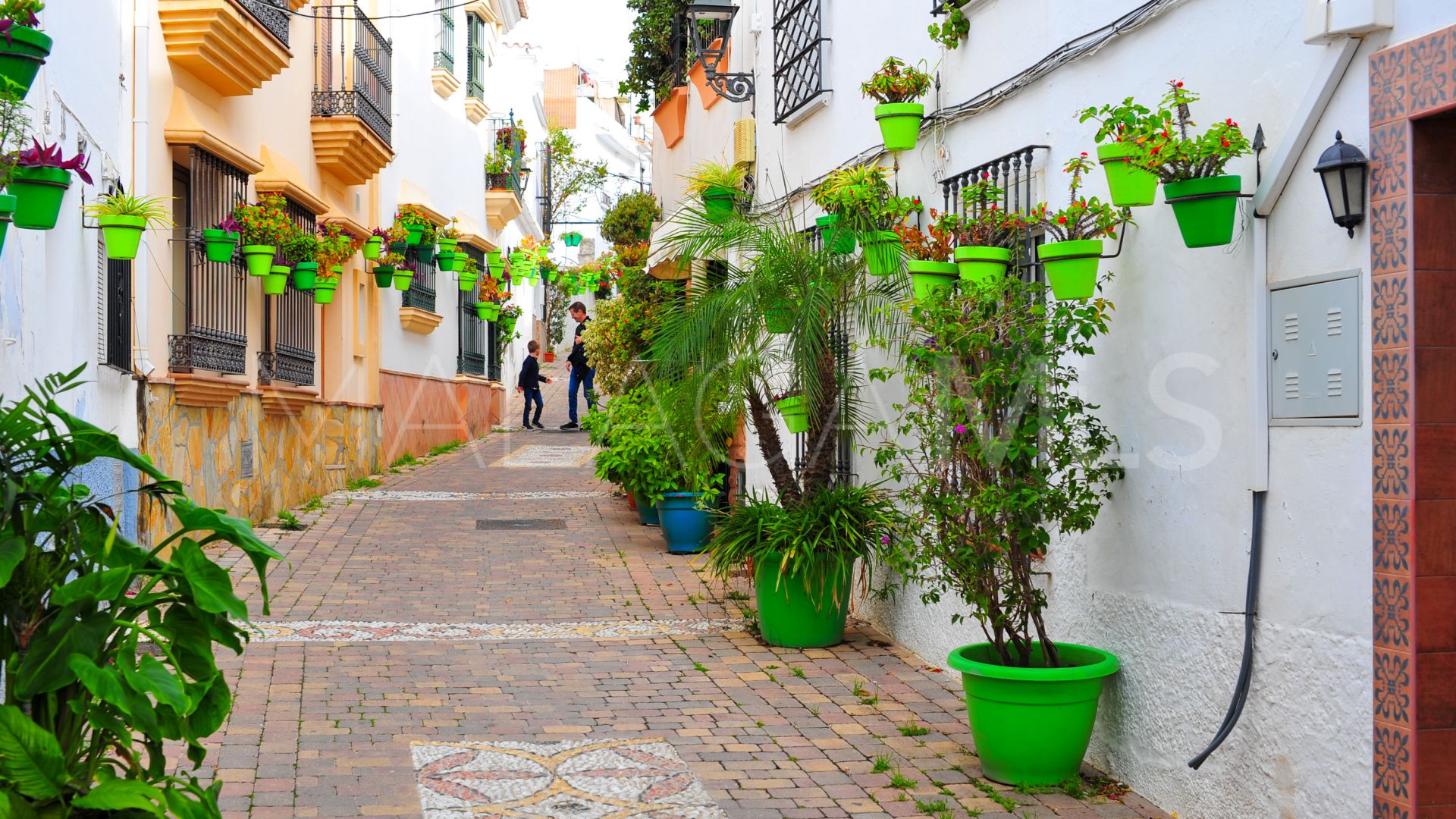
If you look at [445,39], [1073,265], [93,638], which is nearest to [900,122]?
[1073,265]

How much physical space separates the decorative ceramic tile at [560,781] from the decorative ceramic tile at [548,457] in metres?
13.2

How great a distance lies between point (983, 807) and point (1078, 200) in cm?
238

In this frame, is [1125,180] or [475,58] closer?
A: [1125,180]

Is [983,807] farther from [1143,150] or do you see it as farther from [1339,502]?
[1143,150]

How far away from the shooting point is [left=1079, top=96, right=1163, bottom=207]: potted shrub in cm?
466

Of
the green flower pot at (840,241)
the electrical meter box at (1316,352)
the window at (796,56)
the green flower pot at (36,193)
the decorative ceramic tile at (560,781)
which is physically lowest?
the decorative ceramic tile at (560,781)

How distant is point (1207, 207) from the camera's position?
454cm

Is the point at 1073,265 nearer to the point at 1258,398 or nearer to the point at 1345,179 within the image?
the point at 1258,398

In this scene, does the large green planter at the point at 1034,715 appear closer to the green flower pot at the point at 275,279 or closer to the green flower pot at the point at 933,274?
the green flower pot at the point at 933,274

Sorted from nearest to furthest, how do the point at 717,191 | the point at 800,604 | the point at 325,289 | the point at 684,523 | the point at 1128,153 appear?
the point at 1128,153 < the point at 800,604 < the point at 717,191 < the point at 684,523 < the point at 325,289

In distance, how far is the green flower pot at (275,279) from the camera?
11.9 m

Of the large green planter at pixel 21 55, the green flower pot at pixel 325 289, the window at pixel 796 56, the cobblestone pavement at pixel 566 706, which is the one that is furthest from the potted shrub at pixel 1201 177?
the green flower pot at pixel 325 289

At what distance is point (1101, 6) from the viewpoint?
571 cm

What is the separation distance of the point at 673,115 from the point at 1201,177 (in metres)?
11.7
